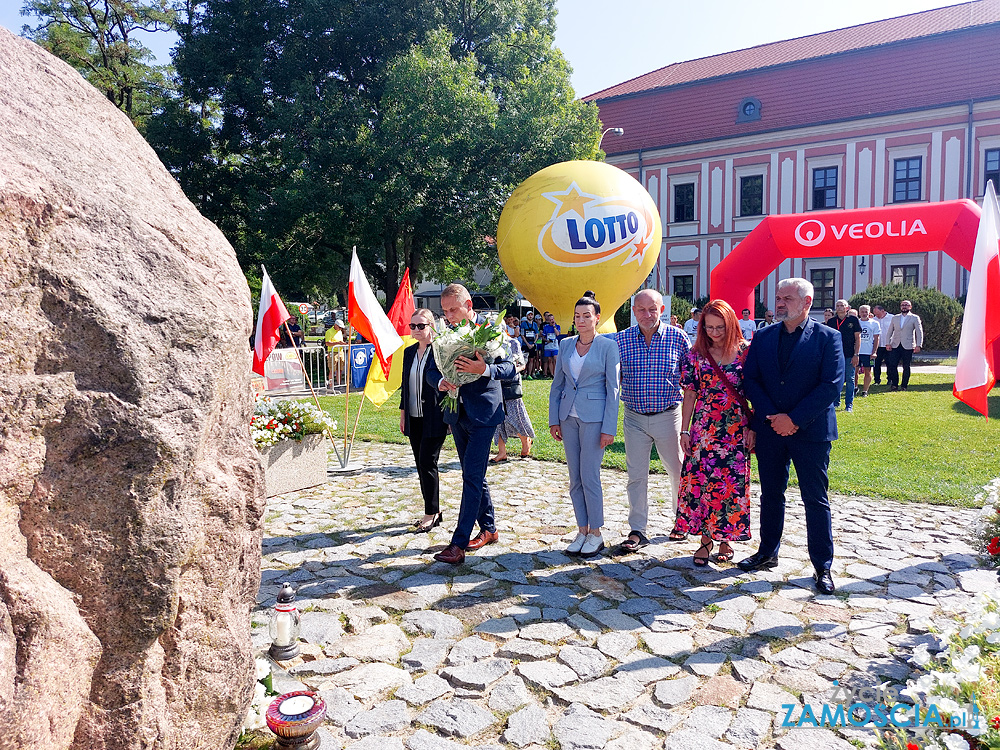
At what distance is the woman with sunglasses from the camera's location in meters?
5.89

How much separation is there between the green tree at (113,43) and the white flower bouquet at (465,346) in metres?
22.8

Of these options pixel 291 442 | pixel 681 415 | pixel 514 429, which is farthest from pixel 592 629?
pixel 514 429

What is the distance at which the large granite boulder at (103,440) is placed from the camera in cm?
183

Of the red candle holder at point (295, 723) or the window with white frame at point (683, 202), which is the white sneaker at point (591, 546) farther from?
the window with white frame at point (683, 202)

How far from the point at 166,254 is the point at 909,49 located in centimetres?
3831

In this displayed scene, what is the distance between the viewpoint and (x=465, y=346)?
17.0ft

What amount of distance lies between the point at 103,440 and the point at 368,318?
6.22m

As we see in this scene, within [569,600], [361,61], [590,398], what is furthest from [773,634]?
[361,61]

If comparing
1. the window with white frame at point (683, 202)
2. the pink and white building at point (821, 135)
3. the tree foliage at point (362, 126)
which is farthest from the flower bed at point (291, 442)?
the window with white frame at point (683, 202)

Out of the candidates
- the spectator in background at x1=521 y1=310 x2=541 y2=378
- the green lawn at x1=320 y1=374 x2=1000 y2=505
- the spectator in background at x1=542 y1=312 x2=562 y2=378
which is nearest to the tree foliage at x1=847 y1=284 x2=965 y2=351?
the green lawn at x1=320 y1=374 x2=1000 y2=505

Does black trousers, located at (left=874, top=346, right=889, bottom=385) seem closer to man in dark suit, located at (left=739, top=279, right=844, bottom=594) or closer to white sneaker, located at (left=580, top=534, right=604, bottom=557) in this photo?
man in dark suit, located at (left=739, top=279, right=844, bottom=594)

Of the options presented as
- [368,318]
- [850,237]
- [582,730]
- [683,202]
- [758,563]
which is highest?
[683,202]

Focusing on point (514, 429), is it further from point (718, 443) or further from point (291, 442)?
point (718, 443)

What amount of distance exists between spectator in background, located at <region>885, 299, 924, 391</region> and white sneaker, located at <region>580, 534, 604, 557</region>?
12.1 meters
